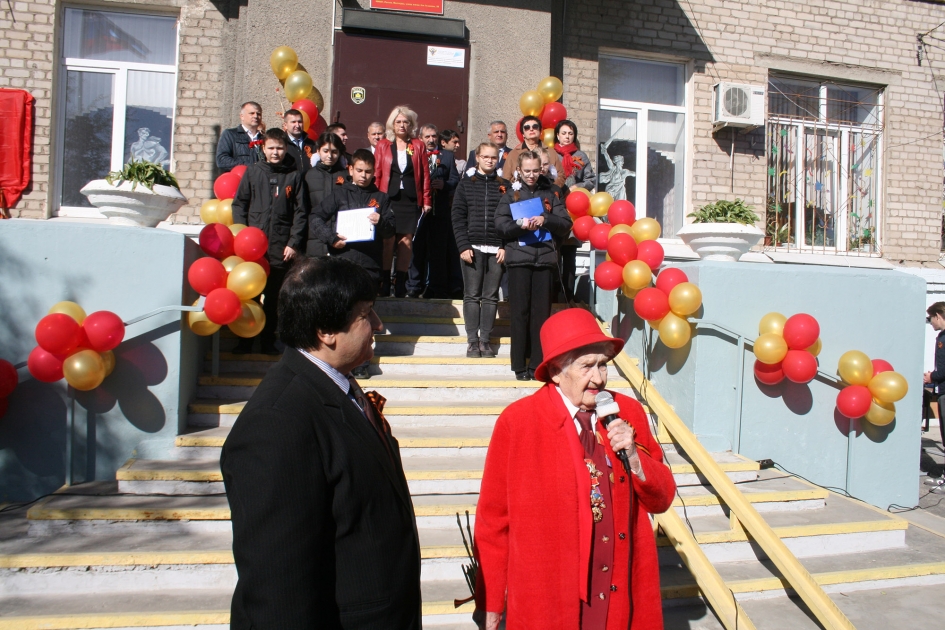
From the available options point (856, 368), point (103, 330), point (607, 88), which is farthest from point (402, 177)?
point (607, 88)

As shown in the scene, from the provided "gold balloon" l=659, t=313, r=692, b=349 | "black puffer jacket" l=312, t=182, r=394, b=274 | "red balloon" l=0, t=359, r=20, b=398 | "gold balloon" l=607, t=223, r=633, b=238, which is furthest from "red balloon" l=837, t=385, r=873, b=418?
"red balloon" l=0, t=359, r=20, b=398

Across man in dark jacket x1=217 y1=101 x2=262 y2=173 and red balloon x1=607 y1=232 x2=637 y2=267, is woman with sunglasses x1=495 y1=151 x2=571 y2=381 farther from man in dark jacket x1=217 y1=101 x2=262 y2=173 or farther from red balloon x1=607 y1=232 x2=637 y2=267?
man in dark jacket x1=217 y1=101 x2=262 y2=173

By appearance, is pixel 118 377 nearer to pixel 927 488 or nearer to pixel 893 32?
pixel 927 488

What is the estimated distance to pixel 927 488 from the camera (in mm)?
6656

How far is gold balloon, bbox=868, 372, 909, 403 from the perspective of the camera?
532cm

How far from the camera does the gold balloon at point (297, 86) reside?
295 inches

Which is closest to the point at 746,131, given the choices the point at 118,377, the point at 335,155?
the point at 335,155

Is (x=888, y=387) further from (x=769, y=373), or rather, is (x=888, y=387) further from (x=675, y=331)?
(x=675, y=331)

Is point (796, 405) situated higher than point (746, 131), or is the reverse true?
point (746, 131)

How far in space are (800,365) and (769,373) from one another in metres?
0.25

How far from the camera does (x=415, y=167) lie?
6805 mm

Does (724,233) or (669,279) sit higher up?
(724,233)

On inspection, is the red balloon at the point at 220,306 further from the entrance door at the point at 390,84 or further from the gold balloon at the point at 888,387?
the gold balloon at the point at 888,387

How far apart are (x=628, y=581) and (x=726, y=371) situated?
11.2 feet
